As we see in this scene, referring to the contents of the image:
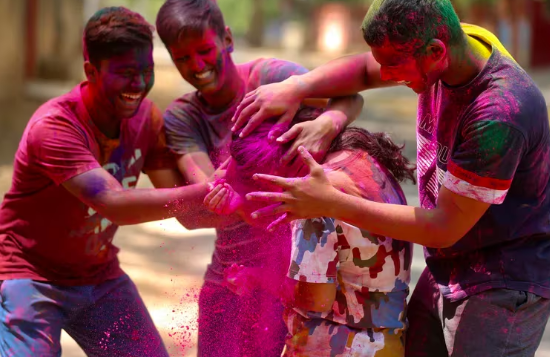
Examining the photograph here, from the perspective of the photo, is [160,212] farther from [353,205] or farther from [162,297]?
[162,297]

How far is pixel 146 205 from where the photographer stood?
309 cm

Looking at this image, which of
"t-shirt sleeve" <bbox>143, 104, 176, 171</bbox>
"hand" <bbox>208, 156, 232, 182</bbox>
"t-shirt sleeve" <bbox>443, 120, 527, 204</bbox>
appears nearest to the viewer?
"t-shirt sleeve" <bbox>443, 120, 527, 204</bbox>

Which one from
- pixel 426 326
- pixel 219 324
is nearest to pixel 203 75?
pixel 219 324

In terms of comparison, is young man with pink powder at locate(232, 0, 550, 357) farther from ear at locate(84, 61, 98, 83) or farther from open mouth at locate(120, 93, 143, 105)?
ear at locate(84, 61, 98, 83)

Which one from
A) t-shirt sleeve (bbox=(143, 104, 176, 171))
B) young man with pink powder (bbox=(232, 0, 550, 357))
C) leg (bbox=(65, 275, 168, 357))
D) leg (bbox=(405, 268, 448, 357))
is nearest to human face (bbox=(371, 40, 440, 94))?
young man with pink powder (bbox=(232, 0, 550, 357))

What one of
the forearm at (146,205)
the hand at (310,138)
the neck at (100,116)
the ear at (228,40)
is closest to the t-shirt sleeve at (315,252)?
the hand at (310,138)

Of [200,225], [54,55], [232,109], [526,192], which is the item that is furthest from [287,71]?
[54,55]

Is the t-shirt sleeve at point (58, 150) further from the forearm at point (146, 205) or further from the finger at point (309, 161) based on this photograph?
the finger at point (309, 161)

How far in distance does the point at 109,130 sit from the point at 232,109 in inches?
23.2

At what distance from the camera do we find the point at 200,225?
3.20 metres

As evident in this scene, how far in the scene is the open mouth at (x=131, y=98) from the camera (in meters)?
3.28

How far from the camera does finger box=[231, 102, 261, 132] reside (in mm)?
2799

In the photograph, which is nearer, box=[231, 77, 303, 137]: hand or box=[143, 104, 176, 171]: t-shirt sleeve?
box=[231, 77, 303, 137]: hand

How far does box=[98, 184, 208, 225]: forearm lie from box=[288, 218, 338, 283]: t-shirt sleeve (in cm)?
67
